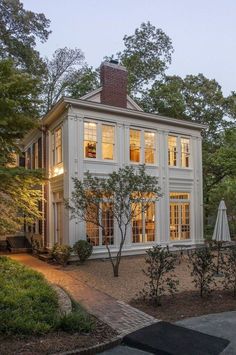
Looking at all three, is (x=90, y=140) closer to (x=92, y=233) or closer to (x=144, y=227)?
(x=92, y=233)

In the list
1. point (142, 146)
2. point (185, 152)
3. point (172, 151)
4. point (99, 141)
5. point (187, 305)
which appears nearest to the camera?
point (187, 305)

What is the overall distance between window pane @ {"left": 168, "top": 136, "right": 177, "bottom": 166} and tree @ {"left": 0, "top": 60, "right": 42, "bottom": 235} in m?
7.01

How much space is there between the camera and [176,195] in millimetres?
16531

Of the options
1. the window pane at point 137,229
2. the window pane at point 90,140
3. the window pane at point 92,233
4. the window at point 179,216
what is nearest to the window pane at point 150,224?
the window pane at point 137,229

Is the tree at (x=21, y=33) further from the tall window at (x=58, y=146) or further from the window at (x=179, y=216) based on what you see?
the window at (x=179, y=216)

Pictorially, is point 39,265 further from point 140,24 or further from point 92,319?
point 140,24

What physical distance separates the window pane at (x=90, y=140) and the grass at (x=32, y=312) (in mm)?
7323

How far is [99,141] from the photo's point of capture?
14398 millimetres

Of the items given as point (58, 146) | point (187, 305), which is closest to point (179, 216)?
point (58, 146)

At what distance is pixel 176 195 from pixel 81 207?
21.9ft

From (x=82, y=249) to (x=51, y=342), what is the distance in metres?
7.91

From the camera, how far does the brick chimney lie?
1505 cm

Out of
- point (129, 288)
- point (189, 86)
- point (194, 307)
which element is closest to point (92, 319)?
point (194, 307)

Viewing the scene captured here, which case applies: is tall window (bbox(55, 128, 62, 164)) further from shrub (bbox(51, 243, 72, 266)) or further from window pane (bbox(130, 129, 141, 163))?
shrub (bbox(51, 243, 72, 266))
